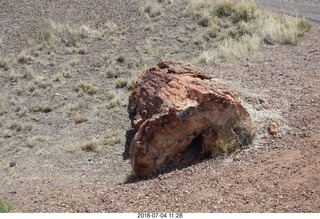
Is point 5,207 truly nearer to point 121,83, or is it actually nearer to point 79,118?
point 79,118

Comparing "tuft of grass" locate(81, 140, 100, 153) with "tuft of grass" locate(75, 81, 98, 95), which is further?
"tuft of grass" locate(75, 81, 98, 95)

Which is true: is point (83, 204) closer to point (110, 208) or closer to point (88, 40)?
point (110, 208)

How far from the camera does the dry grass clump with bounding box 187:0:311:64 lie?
16969 mm

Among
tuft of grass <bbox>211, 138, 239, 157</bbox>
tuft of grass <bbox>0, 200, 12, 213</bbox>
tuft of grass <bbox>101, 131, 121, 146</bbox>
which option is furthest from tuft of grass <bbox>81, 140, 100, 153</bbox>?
tuft of grass <bbox>0, 200, 12, 213</bbox>

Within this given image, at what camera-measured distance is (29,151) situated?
1370 cm

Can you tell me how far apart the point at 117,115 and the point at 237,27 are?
19.2ft

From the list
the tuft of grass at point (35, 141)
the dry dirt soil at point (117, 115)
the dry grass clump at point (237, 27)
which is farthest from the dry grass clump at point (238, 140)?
the dry grass clump at point (237, 27)

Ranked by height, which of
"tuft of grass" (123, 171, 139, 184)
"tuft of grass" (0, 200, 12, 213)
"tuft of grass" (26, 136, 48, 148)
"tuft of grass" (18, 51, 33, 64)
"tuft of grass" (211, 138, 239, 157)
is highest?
"tuft of grass" (211, 138, 239, 157)

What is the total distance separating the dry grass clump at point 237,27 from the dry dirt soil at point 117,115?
Answer: 1.29ft

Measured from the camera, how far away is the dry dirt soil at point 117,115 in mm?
8641

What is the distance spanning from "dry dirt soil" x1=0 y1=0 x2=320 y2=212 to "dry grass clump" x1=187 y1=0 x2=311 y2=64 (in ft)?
1.29

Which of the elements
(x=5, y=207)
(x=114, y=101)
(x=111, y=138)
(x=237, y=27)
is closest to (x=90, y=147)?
(x=111, y=138)

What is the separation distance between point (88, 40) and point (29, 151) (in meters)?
6.21

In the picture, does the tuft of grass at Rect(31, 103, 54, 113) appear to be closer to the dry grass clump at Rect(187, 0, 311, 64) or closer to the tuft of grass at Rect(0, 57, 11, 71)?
the tuft of grass at Rect(0, 57, 11, 71)
